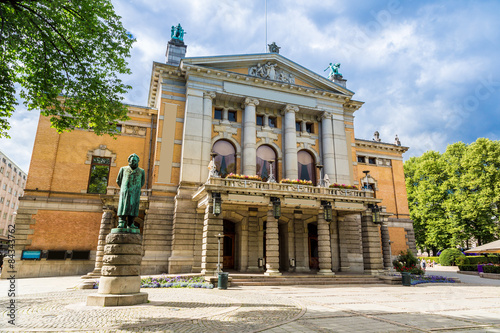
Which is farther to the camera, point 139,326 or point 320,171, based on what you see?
point 320,171

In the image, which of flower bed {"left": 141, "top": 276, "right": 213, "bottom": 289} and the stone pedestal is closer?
the stone pedestal

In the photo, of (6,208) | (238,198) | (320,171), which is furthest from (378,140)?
(6,208)

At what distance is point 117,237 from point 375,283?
58.3ft

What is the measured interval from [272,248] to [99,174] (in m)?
17.0

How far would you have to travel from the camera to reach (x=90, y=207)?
2678 cm

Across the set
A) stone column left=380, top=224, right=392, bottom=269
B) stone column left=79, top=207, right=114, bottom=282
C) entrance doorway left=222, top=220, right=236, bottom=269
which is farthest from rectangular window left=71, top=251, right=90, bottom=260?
stone column left=380, top=224, right=392, bottom=269

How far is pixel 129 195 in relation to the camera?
1206 centimetres

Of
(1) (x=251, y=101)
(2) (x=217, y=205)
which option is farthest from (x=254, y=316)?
(1) (x=251, y=101)

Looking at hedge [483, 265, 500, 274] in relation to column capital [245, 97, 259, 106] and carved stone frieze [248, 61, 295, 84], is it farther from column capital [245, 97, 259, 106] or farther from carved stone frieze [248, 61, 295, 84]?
column capital [245, 97, 259, 106]

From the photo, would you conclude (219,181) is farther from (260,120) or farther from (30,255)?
(30,255)

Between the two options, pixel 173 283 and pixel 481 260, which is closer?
pixel 173 283

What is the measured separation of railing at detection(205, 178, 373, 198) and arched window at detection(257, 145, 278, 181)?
5377 millimetres

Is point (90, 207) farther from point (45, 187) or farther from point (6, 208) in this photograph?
point (6, 208)

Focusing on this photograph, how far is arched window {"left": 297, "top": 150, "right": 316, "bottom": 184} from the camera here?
3051cm
